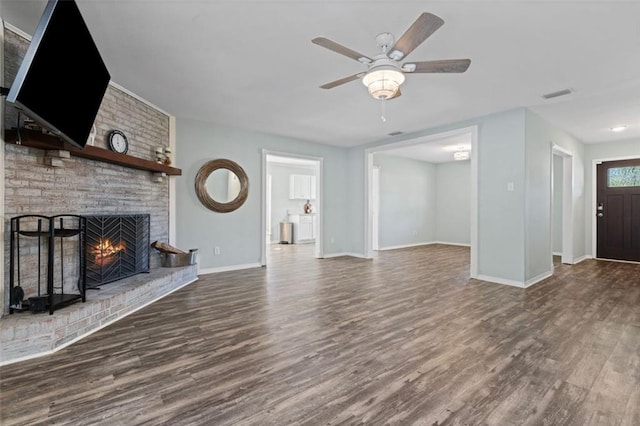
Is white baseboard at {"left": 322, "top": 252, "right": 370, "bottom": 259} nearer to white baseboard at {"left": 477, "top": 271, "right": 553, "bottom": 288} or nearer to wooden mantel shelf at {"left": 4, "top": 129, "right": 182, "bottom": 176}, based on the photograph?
white baseboard at {"left": 477, "top": 271, "right": 553, "bottom": 288}

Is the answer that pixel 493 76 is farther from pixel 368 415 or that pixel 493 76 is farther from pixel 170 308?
pixel 170 308

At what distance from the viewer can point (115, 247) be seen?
3496 mm

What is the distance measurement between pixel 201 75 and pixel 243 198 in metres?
2.49

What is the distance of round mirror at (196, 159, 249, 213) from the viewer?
5.01 m

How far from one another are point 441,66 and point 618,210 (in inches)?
253

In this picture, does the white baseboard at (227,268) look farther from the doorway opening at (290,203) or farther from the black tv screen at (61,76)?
the doorway opening at (290,203)

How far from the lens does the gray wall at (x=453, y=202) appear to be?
8.77 meters

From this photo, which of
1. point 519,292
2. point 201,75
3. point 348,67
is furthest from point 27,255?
point 519,292

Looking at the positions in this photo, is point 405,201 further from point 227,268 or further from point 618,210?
point 227,268

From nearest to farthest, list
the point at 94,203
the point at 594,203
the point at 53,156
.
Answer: the point at 53,156
the point at 94,203
the point at 594,203

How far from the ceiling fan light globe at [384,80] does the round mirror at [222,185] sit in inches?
133

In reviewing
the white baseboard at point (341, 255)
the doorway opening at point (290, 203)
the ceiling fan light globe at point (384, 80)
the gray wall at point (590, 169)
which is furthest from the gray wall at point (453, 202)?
the ceiling fan light globe at point (384, 80)

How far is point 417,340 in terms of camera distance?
2.52 meters

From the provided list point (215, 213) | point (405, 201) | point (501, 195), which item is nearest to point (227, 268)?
point (215, 213)
